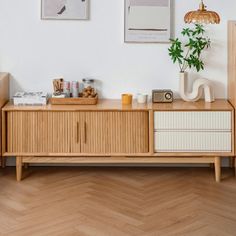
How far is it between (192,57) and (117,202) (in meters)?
1.45

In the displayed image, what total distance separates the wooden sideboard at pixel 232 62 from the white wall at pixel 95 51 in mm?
83

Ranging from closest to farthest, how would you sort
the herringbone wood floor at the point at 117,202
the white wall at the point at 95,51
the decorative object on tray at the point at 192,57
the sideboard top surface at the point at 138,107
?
1. the herringbone wood floor at the point at 117,202
2. the sideboard top surface at the point at 138,107
3. the decorative object on tray at the point at 192,57
4. the white wall at the point at 95,51

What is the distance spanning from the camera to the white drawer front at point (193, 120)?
4.57 meters

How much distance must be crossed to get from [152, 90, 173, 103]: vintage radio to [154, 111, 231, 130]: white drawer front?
0.86 ft

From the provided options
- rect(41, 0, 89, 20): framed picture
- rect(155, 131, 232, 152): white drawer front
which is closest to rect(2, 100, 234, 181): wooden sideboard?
rect(155, 131, 232, 152): white drawer front

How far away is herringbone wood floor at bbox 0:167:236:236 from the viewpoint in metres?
3.62

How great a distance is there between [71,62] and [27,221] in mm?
1695

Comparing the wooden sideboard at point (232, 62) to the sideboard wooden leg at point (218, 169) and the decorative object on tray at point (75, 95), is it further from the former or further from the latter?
the decorative object on tray at point (75, 95)

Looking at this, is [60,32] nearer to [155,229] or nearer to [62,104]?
[62,104]

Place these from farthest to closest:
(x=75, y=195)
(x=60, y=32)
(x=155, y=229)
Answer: (x=60, y=32), (x=75, y=195), (x=155, y=229)

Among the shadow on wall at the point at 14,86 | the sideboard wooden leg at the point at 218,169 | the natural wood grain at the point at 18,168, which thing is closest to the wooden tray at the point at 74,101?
the shadow on wall at the point at 14,86

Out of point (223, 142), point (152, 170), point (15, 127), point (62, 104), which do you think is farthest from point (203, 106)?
point (15, 127)

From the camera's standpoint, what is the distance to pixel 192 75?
497cm

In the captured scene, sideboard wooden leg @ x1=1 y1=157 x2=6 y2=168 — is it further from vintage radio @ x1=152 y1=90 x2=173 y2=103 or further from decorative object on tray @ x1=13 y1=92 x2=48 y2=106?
vintage radio @ x1=152 y1=90 x2=173 y2=103
